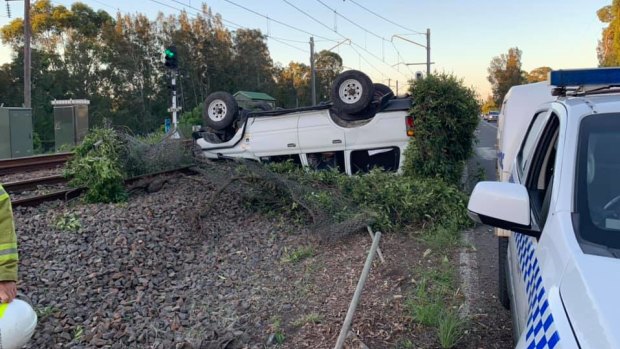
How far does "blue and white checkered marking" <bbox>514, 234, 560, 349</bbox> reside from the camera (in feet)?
5.46

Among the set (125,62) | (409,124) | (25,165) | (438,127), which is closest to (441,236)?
(438,127)

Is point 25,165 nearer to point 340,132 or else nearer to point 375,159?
point 340,132

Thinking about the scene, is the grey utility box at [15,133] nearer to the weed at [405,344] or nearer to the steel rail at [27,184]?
the steel rail at [27,184]

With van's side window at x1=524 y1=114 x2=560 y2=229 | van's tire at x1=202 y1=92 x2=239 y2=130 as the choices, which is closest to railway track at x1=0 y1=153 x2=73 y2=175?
van's tire at x1=202 y1=92 x2=239 y2=130

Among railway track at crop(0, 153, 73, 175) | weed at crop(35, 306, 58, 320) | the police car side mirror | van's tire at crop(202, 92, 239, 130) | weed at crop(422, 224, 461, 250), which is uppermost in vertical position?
van's tire at crop(202, 92, 239, 130)

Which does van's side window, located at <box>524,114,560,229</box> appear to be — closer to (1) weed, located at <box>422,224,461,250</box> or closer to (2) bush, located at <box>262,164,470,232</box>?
(1) weed, located at <box>422,224,461,250</box>

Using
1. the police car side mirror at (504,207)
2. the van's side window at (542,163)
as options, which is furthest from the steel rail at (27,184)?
the police car side mirror at (504,207)

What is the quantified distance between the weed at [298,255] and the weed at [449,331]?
2321 mm

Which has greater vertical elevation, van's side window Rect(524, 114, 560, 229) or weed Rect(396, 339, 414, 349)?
van's side window Rect(524, 114, 560, 229)

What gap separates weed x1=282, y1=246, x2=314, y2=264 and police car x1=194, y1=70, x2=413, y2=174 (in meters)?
3.00

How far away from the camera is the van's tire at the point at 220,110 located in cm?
1023

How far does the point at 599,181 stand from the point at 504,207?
0.42 metres

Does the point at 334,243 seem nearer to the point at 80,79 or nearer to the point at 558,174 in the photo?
the point at 558,174

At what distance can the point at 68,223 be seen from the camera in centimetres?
641
